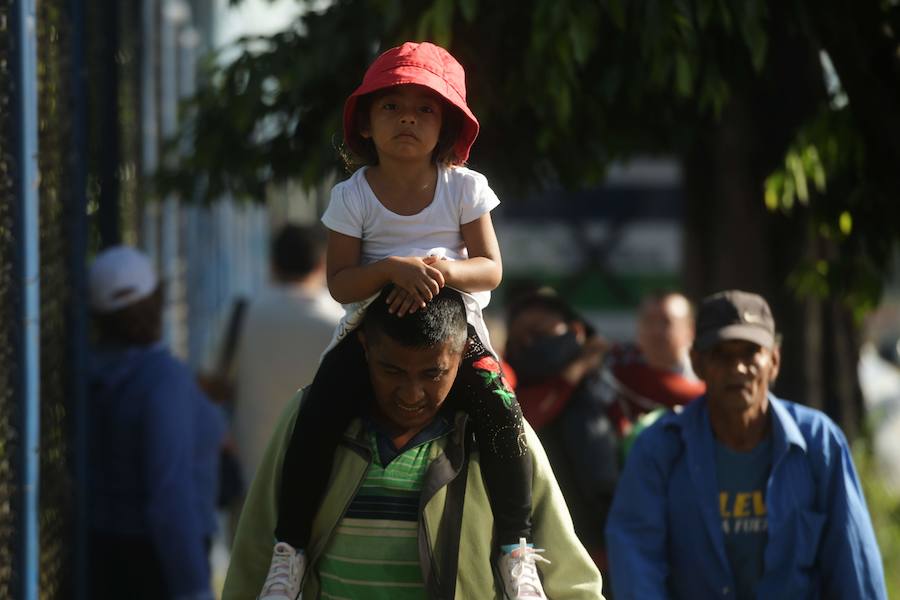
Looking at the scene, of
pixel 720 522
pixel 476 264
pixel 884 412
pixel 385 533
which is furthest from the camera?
pixel 884 412

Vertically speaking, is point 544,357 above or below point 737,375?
above

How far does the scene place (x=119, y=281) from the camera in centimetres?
541

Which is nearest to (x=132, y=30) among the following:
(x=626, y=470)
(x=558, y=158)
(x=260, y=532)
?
(x=558, y=158)

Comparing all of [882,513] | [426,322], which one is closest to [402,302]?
[426,322]

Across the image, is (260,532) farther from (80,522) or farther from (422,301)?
(80,522)

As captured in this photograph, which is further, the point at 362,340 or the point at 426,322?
the point at 362,340

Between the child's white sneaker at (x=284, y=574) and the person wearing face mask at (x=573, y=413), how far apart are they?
2.07m

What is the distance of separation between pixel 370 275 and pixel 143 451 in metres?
2.28

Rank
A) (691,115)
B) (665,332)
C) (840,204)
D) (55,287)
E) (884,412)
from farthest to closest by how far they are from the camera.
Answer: (884,412) → (691,115) → (665,332) → (840,204) → (55,287)

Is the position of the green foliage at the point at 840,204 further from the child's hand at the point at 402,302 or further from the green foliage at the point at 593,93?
the child's hand at the point at 402,302

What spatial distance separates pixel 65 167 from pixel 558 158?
6.88 feet

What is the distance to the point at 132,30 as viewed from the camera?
27.1 feet

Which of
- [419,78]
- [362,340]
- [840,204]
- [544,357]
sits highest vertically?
[840,204]

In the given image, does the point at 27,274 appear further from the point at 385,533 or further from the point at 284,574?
the point at 385,533
